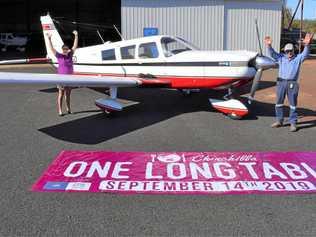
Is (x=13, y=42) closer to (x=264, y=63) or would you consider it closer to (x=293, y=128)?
(x=264, y=63)

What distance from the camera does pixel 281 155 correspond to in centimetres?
790

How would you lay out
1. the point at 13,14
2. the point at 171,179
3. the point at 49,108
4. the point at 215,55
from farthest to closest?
1. the point at 13,14
2. the point at 49,108
3. the point at 215,55
4. the point at 171,179

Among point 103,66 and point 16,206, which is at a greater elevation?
point 103,66

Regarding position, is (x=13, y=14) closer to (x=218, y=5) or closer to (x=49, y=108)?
(x=218, y=5)

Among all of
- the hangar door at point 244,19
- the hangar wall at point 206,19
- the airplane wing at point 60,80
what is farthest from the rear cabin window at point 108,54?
the hangar door at point 244,19

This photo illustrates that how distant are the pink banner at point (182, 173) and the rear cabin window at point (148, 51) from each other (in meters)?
4.47

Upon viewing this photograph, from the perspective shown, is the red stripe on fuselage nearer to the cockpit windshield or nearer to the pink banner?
the cockpit windshield

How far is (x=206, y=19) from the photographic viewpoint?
78.4ft

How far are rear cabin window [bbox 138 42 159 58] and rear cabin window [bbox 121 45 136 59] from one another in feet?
0.77

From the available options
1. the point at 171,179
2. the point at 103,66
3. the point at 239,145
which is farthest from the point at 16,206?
the point at 103,66

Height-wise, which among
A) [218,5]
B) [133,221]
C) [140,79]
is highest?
[218,5]

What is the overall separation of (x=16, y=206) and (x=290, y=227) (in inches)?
129

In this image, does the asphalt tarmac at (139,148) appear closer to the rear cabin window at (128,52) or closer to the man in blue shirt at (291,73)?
the man in blue shirt at (291,73)

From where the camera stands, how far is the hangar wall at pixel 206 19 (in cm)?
2361
